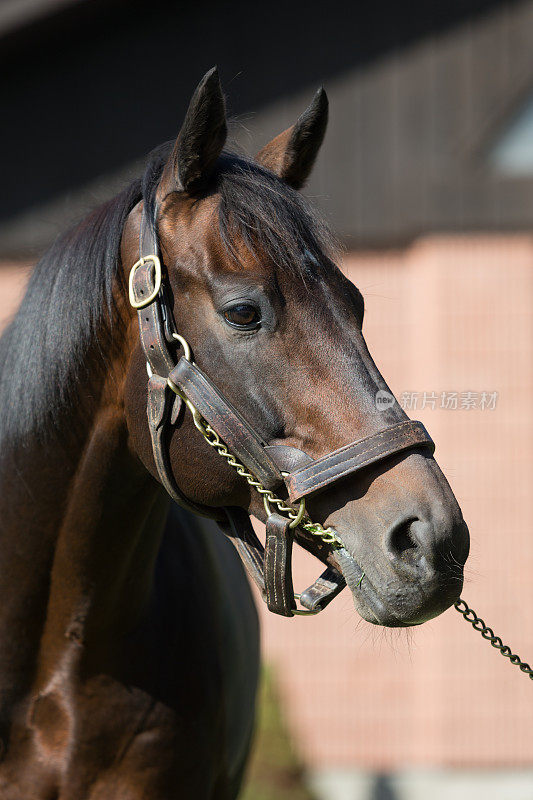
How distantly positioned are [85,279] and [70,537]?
2.12 ft

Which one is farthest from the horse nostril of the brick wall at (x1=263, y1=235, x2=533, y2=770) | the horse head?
the brick wall at (x1=263, y1=235, x2=533, y2=770)

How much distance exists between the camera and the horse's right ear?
1.83 meters

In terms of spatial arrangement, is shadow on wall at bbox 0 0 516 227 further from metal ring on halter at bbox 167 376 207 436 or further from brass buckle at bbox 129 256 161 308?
metal ring on halter at bbox 167 376 207 436

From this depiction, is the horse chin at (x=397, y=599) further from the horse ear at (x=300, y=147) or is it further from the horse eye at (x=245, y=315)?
the horse ear at (x=300, y=147)

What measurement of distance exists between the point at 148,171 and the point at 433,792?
569cm

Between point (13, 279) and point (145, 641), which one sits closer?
point (145, 641)

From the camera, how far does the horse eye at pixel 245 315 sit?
177 cm

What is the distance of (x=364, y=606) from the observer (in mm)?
1651

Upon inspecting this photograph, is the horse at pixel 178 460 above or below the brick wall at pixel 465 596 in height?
above

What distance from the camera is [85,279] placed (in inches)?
79.0

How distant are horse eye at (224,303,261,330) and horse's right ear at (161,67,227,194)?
1.17 feet

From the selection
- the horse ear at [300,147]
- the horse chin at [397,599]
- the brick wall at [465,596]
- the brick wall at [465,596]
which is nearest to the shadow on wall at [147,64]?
the brick wall at [465,596]

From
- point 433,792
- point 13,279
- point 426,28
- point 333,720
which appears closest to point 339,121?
point 426,28

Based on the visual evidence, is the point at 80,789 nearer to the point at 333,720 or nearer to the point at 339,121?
the point at 333,720
